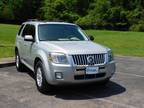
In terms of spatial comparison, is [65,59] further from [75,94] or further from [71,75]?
[75,94]

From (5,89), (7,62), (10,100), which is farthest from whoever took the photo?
(7,62)

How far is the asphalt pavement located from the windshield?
1.41 m

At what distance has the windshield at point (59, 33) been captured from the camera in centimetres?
949

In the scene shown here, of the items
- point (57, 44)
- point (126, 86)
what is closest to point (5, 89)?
point (57, 44)

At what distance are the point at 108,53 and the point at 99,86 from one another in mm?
1268

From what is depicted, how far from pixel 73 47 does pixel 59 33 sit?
1.41m

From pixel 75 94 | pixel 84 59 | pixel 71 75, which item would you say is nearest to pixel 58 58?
pixel 71 75

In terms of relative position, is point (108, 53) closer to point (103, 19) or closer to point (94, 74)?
point (94, 74)

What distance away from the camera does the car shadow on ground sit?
8375mm

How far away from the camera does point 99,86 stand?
31.0ft

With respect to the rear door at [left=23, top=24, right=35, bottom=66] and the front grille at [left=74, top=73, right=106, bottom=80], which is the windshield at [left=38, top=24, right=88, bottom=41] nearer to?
the rear door at [left=23, top=24, right=35, bottom=66]

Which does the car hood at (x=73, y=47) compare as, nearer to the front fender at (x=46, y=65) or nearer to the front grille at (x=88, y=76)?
the front fender at (x=46, y=65)

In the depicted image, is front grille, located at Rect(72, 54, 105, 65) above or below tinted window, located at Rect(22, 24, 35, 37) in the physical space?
below

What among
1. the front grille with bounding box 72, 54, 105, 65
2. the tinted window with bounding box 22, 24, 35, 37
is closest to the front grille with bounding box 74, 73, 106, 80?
the front grille with bounding box 72, 54, 105, 65
